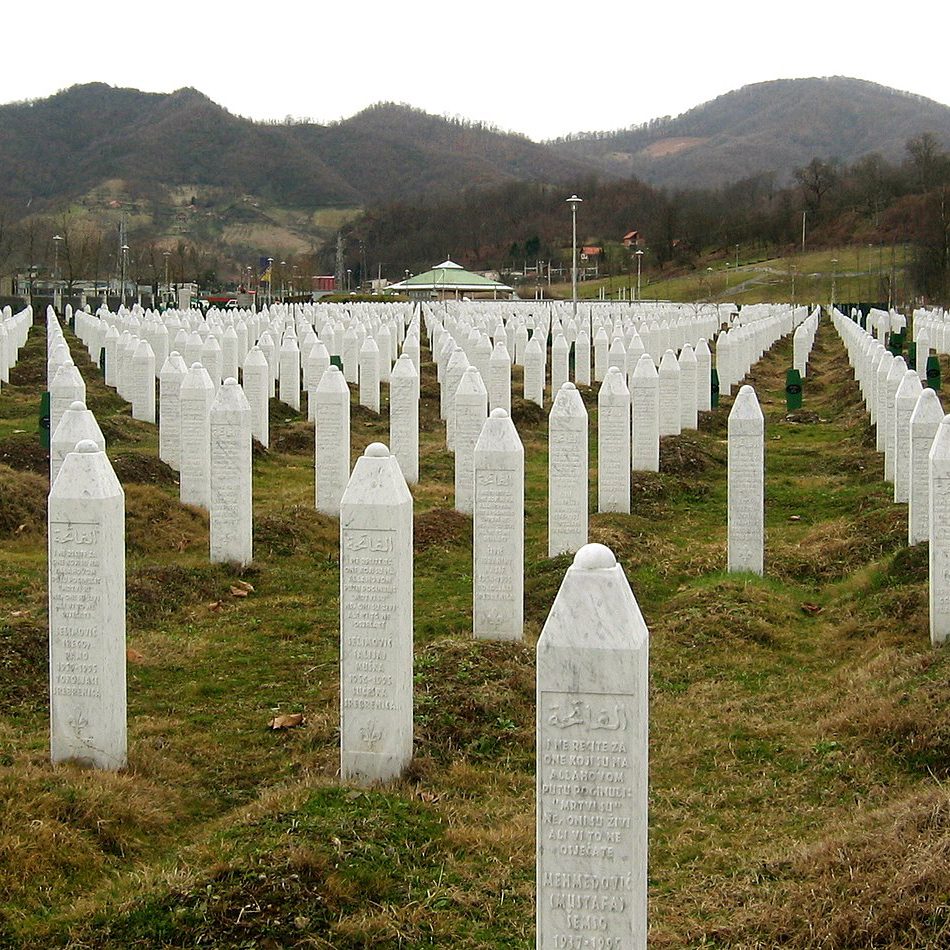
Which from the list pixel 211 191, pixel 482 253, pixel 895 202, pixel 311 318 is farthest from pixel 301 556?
pixel 211 191

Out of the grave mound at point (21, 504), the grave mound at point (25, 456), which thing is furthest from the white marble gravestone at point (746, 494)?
the grave mound at point (25, 456)

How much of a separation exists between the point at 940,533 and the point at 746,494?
10.9 feet

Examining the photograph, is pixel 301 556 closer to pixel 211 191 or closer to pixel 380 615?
pixel 380 615

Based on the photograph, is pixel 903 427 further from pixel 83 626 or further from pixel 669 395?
pixel 83 626

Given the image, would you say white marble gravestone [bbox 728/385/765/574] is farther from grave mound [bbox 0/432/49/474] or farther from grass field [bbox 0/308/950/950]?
grave mound [bbox 0/432/49/474]

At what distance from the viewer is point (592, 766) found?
14.9 feet

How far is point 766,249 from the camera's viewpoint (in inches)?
4387

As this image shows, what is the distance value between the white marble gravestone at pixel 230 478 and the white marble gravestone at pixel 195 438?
6.85 ft

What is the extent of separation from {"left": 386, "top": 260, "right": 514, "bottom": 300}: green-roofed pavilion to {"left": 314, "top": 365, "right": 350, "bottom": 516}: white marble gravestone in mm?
76846

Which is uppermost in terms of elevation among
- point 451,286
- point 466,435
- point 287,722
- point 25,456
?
point 451,286

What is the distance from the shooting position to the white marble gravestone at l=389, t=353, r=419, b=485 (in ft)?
56.0

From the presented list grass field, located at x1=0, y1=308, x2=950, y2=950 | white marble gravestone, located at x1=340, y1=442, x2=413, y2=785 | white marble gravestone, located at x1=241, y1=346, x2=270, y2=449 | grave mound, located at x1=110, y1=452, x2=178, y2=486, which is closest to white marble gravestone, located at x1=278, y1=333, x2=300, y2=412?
white marble gravestone, located at x1=241, y1=346, x2=270, y2=449

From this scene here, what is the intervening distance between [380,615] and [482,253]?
13200 cm

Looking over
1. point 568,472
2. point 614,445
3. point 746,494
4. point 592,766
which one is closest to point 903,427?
point 746,494
